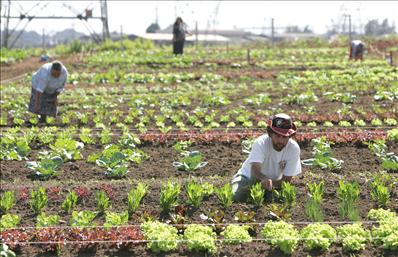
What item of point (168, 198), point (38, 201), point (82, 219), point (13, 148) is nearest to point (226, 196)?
point (168, 198)

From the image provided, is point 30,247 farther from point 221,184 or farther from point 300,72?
point 300,72

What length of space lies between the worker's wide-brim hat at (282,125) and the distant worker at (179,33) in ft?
69.6

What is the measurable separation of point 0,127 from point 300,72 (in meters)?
11.9

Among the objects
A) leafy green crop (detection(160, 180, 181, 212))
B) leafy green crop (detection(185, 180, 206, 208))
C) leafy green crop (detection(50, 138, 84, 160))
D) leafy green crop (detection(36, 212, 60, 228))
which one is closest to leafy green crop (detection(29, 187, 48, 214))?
leafy green crop (detection(36, 212, 60, 228))

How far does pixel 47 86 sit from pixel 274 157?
6.75 metres

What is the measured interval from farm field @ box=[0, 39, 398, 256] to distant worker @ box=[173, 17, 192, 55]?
8408mm

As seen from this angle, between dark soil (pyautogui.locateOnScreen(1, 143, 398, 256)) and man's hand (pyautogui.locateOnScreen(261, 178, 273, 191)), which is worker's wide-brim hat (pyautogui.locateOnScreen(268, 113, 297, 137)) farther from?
dark soil (pyautogui.locateOnScreen(1, 143, 398, 256))

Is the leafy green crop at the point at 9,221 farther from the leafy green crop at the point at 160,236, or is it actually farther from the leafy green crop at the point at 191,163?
the leafy green crop at the point at 191,163

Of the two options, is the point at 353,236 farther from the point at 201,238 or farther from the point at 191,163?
the point at 191,163

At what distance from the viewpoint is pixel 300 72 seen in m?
22.0

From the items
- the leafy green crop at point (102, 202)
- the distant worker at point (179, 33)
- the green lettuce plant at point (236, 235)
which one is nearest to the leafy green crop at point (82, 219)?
the leafy green crop at point (102, 202)

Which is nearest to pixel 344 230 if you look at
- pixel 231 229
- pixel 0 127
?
pixel 231 229

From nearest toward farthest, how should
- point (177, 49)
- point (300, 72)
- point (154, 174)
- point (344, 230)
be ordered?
1. point (344, 230)
2. point (154, 174)
3. point (300, 72)
4. point (177, 49)

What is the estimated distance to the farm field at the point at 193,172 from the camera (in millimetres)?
5836
